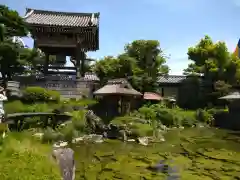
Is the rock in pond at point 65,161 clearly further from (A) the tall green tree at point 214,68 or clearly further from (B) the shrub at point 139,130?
(A) the tall green tree at point 214,68

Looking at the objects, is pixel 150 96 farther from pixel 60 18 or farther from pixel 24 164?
pixel 24 164

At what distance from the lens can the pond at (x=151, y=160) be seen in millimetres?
7316

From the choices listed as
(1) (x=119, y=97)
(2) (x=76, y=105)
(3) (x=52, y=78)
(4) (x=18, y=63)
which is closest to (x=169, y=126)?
(1) (x=119, y=97)

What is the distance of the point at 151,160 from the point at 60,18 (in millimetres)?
17356

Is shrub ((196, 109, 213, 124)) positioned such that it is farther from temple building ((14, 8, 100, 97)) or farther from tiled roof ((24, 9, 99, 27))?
tiled roof ((24, 9, 99, 27))

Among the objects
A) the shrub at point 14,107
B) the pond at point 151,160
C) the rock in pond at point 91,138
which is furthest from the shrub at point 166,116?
the shrub at point 14,107

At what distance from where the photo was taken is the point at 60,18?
22.5m

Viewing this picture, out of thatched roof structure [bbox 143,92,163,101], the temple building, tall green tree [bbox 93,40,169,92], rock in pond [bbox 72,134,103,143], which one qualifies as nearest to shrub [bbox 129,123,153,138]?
rock in pond [bbox 72,134,103,143]

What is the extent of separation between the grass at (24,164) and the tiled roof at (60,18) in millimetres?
16627

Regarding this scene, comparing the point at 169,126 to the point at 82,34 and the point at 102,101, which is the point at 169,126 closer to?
the point at 102,101

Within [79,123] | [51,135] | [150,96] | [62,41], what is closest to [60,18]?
[62,41]

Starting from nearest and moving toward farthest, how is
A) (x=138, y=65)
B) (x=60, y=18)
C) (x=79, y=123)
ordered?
(x=79, y=123), (x=60, y=18), (x=138, y=65)

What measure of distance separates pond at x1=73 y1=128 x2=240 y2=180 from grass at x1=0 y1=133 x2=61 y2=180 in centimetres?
258

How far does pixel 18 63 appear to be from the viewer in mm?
24000
